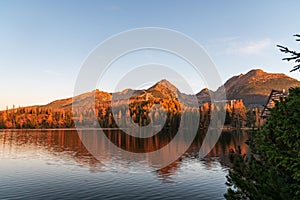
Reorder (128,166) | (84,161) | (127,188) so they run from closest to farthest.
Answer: (127,188), (128,166), (84,161)

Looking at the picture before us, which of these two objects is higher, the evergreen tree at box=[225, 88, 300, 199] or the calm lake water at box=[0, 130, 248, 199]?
the evergreen tree at box=[225, 88, 300, 199]

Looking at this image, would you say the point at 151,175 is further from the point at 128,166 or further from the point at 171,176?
the point at 128,166

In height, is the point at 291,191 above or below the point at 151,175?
above

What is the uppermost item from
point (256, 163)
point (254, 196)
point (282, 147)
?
point (282, 147)

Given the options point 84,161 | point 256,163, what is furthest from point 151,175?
point 256,163

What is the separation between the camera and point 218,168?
58750 mm

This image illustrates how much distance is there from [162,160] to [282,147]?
197 ft

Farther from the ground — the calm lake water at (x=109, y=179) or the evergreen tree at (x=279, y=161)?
the evergreen tree at (x=279, y=161)

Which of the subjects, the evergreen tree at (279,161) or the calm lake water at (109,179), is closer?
the evergreen tree at (279,161)

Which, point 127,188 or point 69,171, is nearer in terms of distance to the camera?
point 127,188

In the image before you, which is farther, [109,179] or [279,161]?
[109,179]

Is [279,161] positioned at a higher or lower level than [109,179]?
higher

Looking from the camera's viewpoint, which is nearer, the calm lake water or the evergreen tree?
the evergreen tree

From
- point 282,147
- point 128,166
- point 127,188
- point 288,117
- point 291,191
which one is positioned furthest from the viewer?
point 128,166
